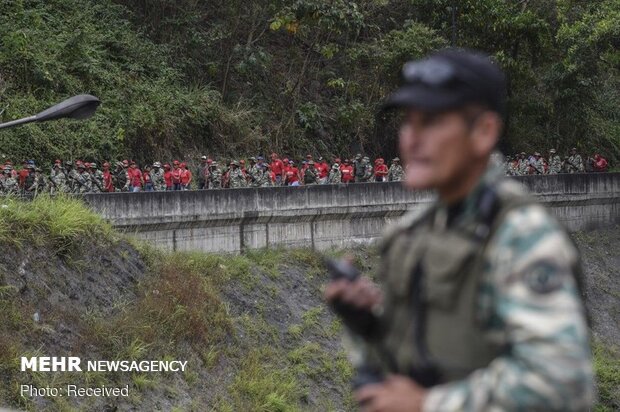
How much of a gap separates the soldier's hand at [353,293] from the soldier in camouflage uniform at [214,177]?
84.3ft

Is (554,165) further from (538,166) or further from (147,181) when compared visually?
(147,181)

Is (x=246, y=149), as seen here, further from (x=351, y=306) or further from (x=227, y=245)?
(x=351, y=306)

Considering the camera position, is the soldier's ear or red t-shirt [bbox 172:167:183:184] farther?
red t-shirt [bbox 172:167:183:184]

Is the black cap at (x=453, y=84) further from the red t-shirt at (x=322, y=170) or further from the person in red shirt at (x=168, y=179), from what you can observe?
the red t-shirt at (x=322, y=170)

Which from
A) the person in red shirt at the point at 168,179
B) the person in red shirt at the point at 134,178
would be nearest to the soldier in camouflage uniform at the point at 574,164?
the person in red shirt at the point at 168,179

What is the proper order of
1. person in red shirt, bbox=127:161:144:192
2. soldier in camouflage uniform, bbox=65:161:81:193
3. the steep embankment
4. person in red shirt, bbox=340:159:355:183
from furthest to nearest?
person in red shirt, bbox=340:159:355:183, person in red shirt, bbox=127:161:144:192, soldier in camouflage uniform, bbox=65:161:81:193, the steep embankment

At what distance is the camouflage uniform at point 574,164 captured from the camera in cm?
3785

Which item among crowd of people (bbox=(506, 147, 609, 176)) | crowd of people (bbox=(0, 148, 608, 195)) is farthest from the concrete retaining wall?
crowd of people (bbox=(506, 147, 609, 176))

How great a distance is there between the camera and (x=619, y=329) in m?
30.0

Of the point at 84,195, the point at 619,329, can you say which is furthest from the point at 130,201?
the point at 619,329

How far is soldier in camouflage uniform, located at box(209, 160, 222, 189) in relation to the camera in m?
28.4

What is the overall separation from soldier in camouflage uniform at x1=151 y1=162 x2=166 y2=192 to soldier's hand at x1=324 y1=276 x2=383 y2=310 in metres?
24.8

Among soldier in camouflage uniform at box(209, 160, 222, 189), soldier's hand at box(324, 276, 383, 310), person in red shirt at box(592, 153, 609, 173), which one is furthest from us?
person in red shirt at box(592, 153, 609, 173)

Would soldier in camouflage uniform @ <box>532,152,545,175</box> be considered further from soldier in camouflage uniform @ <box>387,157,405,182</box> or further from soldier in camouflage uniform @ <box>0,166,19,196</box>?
soldier in camouflage uniform @ <box>0,166,19,196</box>
